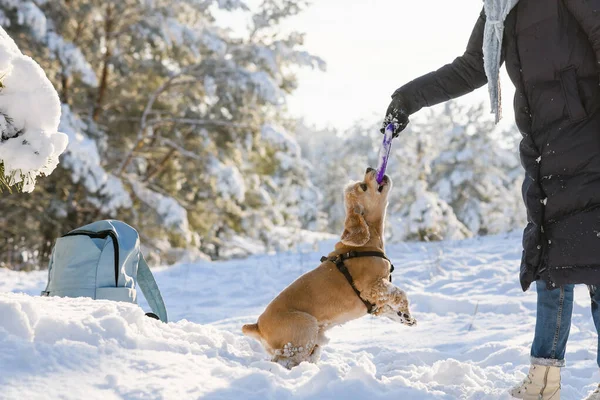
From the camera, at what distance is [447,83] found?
3248 millimetres

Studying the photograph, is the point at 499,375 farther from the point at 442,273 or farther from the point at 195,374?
the point at 442,273

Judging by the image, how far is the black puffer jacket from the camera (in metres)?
2.46

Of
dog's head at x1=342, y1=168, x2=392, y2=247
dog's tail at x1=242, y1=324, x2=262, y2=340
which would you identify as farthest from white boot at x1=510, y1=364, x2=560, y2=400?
dog's tail at x1=242, y1=324, x2=262, y2=340

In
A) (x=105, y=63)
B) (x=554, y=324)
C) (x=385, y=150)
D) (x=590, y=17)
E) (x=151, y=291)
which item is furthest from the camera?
(x=105, y=63)

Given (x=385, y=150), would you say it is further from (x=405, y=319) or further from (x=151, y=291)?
(x=151, y=291)

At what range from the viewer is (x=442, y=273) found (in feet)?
24.1

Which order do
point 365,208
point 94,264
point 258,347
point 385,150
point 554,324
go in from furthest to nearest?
point 365,208 → point 94,264 → point 258,347 → point 385,150 → point 554,324

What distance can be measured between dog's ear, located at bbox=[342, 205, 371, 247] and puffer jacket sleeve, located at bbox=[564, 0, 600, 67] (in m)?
1.82

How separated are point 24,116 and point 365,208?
2.31 meters

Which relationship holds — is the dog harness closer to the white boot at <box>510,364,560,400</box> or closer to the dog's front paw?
the dog's front paw

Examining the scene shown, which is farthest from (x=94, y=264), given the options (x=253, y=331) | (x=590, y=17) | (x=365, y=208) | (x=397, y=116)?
(x=590, y=17)

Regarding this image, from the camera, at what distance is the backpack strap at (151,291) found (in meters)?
4.04

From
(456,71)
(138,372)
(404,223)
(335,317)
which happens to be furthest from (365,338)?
(404,223)

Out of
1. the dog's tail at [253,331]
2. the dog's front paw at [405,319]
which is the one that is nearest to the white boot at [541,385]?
the dog's front paw at [405,319]
